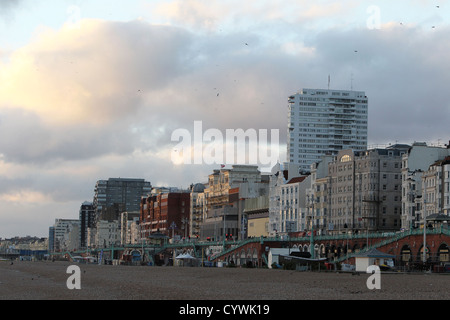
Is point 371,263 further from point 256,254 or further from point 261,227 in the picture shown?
point 261,227

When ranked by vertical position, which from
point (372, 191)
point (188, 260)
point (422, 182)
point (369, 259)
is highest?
point (422, 182)

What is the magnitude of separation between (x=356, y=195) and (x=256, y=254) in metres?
22.2

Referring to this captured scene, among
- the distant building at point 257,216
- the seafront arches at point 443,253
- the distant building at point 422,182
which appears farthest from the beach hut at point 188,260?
the seafront arches at point 443,253

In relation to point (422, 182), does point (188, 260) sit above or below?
below

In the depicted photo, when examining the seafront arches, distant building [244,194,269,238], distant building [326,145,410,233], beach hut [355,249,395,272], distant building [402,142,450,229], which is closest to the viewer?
beach hut [355,249,395,272]

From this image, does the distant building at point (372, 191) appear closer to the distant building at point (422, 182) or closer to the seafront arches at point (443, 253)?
the distant building at point (422, 182)

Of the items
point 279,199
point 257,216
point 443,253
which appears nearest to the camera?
point 443,253

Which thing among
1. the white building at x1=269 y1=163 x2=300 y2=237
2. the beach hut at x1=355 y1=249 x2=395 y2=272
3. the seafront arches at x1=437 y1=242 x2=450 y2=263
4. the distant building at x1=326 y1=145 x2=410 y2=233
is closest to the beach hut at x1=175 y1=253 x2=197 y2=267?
the white building at x1=269 y1=163 x2=300 y2=237

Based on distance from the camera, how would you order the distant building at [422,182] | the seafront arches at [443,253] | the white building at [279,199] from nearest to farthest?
the seafront arches at [443,253]
the distant building at [422,182]
the white building at [279,199]

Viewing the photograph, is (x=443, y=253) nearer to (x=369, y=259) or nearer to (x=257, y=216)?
(x=369, y=259)

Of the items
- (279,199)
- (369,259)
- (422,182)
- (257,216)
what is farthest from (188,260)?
(369,259)

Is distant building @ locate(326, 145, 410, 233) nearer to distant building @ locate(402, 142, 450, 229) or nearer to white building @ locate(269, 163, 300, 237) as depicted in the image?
distant building @ locate(402, 142, 450, 229)

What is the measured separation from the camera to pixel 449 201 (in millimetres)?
120562

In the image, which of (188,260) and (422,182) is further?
(188,260)
